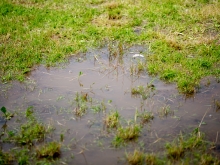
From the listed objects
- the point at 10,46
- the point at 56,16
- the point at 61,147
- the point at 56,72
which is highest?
the point at 56,16

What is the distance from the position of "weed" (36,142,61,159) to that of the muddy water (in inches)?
4.5

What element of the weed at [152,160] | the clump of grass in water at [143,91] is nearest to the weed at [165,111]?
the clump of grass in water at [143,91]

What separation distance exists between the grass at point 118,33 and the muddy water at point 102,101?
0.34m

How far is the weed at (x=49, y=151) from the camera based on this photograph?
3.81 m

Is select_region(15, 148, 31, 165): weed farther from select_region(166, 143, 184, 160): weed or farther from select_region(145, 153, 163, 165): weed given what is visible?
select_region(166, 143, 184, 160): weed

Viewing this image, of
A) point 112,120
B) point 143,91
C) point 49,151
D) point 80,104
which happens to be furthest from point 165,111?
point 49,151

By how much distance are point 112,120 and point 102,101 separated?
0.63 meters

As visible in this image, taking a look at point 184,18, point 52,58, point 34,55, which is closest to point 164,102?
point 52,58

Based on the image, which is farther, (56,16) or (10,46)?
(56,16)

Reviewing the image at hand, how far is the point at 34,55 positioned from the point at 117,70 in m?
1.95

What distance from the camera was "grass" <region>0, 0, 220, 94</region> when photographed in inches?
231

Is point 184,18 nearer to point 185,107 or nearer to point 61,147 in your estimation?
point 185,107

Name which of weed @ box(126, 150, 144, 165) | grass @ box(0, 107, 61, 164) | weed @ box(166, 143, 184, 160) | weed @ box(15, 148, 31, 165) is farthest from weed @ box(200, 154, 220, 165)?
weed @ box(15, 148, 31, 165)

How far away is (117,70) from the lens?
5.82 metres
